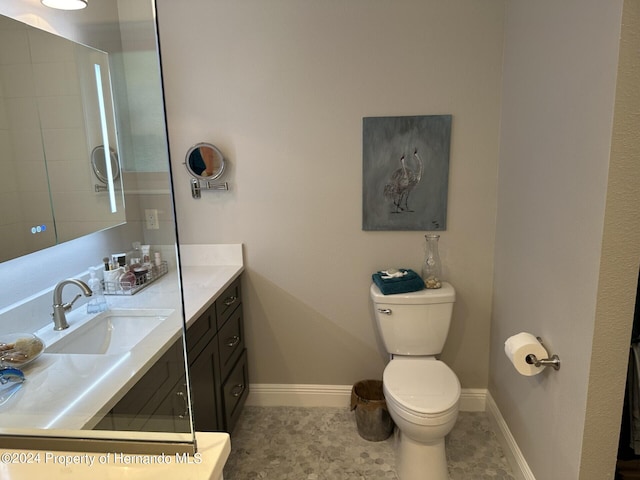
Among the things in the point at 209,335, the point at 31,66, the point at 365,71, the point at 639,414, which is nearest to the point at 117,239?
the point at 209,335

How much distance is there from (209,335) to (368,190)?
3.73 ft

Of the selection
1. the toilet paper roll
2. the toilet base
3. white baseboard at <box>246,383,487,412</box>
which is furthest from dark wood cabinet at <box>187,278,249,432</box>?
the toilet paper roll

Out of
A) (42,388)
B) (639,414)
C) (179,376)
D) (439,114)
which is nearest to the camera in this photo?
(179,376)

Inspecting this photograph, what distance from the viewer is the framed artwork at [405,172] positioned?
92.7 inches

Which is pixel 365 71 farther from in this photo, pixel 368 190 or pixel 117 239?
pixel 117 239

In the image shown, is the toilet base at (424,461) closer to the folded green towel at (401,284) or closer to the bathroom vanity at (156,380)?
the folded green towel at (401,284)

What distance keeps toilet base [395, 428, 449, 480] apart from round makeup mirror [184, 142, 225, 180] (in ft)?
5.55

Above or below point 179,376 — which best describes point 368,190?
above

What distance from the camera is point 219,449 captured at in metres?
0.91

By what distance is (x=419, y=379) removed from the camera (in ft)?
6.95

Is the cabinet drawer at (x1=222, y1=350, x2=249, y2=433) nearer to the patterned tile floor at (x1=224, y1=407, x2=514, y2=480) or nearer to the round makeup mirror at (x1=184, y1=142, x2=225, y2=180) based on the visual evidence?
the patterned tile floor at (x1=224, y1=407, x2=514, y2=480)

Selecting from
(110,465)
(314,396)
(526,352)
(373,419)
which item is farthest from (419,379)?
(110,465)

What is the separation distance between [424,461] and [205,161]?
189 centimetres

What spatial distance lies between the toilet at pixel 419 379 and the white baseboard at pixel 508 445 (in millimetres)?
336
